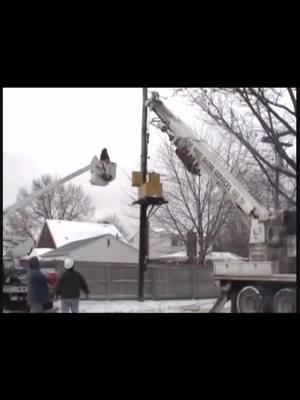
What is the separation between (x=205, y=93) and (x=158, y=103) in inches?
43.7

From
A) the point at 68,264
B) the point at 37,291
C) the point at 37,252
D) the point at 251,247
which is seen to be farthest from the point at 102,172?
the point at 251,247

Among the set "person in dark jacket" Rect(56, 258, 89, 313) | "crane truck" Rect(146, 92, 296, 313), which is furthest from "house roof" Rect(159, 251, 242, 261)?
"person in dark jacket" Rect(56, 258, 89, 313)

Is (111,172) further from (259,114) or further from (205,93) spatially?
(259,114)

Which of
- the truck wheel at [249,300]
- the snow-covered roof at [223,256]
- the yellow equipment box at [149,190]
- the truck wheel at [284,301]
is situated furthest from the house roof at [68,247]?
the truck wheel at [284,301]

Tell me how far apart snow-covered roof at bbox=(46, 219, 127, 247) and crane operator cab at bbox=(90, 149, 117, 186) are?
118cm

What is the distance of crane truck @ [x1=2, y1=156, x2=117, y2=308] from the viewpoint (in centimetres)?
826

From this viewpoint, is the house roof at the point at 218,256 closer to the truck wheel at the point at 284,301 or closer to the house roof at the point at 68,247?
the truck wheel at the point at 284,301

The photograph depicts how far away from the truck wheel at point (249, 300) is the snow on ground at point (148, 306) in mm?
404

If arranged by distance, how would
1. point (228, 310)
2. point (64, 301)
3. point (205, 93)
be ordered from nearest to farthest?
1. point (64, 301)
2. point (228, 310)
3. point (205, 93)

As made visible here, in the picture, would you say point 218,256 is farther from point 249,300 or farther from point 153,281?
point 249,300

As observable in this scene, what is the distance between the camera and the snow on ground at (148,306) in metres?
8.12

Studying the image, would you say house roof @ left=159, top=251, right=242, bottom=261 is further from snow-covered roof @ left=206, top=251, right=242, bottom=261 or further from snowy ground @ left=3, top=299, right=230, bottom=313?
snowy ground @ left=3, top=299, right=230, bottom=313
